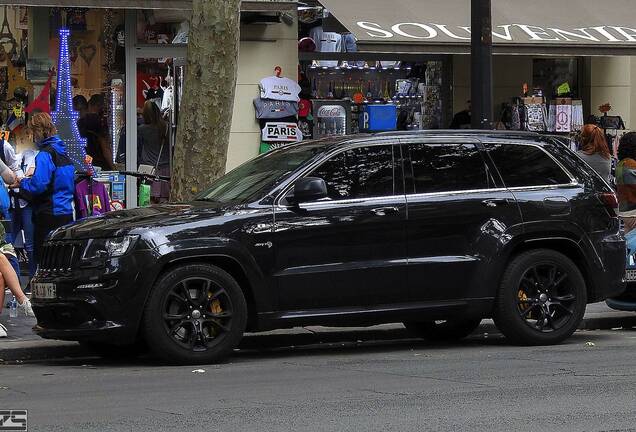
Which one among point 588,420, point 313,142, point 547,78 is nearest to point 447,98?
point 547,78

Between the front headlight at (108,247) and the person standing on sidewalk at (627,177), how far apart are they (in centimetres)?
600

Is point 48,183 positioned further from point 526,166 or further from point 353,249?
point 526,166

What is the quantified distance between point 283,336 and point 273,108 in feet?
21.7

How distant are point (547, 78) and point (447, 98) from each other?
1738mm

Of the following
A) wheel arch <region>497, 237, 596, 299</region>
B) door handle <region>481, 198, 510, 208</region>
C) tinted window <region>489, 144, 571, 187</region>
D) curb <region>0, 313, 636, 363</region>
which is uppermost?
tinted window <region>489, 144, 571, 187</region>

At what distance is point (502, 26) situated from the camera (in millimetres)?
17125

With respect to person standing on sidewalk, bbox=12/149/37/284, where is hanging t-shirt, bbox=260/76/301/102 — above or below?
above

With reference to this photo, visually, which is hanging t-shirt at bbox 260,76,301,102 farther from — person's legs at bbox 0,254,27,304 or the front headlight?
the front headlight

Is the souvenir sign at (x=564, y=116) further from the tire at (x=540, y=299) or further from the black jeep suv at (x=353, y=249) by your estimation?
the tire at (x=540, y=299)

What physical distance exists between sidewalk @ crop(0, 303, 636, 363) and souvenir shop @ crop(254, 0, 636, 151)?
4884 millimetres

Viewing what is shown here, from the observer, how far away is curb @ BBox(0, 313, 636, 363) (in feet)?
34.3

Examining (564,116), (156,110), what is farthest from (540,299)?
(564,116)

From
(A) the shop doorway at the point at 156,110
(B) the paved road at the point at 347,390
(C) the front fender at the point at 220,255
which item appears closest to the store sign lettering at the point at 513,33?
(A) the shop doorway at the point at 156,110

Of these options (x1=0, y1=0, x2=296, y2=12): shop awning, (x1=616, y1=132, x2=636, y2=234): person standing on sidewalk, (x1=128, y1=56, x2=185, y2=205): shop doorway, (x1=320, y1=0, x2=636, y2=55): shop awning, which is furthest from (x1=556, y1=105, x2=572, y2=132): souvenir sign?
(x1=128, y1=56, x2=185, y2=205): shop doorway
